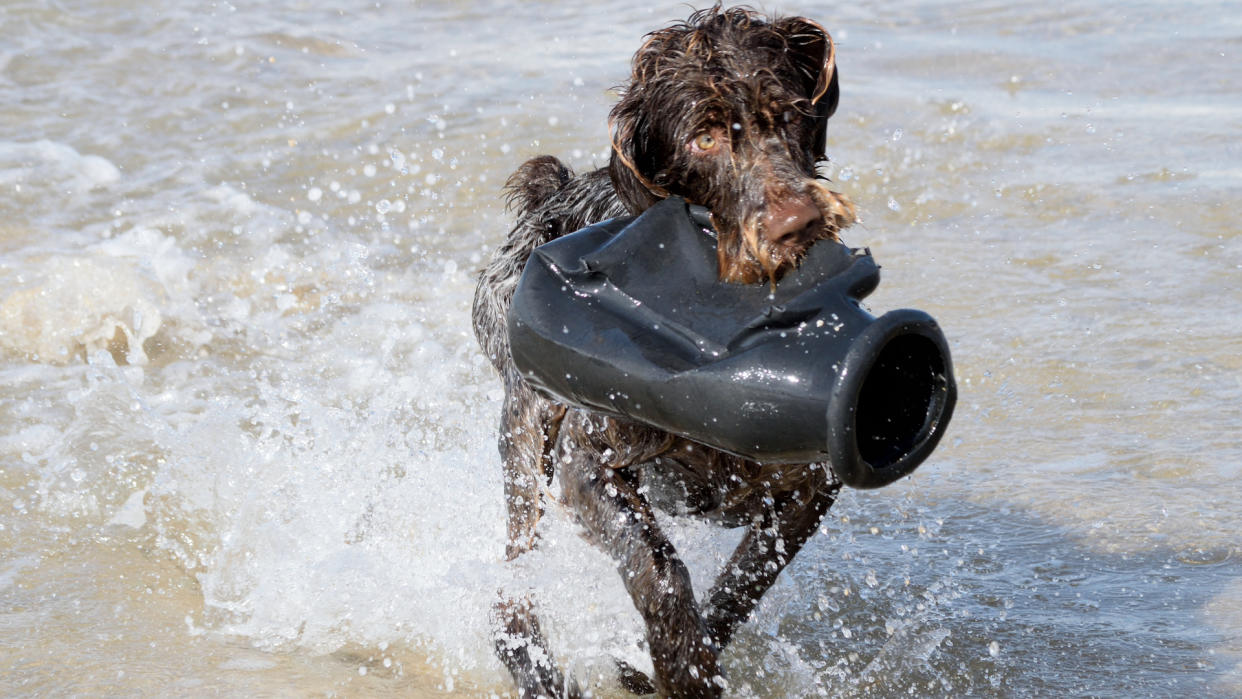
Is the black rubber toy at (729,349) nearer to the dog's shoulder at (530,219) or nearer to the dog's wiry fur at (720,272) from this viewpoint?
the dog's wiry fur at (720,272)

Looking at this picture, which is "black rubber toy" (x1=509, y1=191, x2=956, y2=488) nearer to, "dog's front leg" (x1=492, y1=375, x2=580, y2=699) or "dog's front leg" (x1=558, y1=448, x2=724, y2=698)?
"dog's front leg" (x1=558, y1=448, x2=724, y2=698)

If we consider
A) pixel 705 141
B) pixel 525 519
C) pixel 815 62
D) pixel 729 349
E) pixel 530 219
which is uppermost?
pixel 815 62

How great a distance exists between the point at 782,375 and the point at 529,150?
6.96 m

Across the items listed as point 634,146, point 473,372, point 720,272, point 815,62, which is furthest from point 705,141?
point 473,372

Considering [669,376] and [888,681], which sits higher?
[669,376]

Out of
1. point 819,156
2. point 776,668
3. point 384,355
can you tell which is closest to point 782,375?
point 819,156

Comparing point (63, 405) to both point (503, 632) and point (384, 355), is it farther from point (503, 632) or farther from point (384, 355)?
point (503, 632)

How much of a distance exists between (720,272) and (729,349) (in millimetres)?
306

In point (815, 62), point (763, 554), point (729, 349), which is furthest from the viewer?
point (763, 554)

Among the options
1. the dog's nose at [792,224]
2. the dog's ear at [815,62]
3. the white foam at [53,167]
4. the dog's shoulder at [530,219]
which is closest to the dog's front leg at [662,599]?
the dog's shoulder at [530,219]

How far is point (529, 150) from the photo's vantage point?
9688 mm

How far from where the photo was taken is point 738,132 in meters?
3.50

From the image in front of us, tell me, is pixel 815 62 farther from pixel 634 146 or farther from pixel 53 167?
pixel 53 167

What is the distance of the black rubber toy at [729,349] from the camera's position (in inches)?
115
